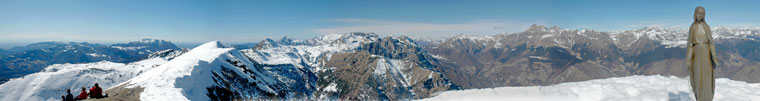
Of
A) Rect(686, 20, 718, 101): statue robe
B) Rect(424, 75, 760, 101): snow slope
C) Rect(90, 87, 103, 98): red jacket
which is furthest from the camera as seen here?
Rect(90, 87, 103, 98): red jacket

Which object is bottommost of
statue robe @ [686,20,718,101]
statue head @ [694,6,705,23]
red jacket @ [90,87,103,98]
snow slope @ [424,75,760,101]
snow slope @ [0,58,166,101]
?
snow slope @ [0,58,166,101]

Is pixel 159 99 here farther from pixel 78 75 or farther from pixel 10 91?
pixel 78 75

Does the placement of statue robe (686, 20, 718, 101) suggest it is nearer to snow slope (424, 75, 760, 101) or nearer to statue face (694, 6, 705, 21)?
statue face (694, 6, 705, 21)

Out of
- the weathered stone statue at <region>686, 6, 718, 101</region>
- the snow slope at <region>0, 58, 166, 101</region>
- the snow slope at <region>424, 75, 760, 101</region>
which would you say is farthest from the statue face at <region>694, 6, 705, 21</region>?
the snow slope at <region>0, 58, 166, 101</region>

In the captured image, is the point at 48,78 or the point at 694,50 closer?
the point at 694,50

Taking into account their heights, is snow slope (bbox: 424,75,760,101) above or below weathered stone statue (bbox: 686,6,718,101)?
below

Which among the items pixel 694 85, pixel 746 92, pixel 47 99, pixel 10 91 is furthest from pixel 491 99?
pixel 10 91

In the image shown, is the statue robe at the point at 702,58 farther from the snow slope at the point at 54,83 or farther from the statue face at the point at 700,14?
the snow slope at the point at 54,83

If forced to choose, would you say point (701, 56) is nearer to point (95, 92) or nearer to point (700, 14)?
point (700, 14)
